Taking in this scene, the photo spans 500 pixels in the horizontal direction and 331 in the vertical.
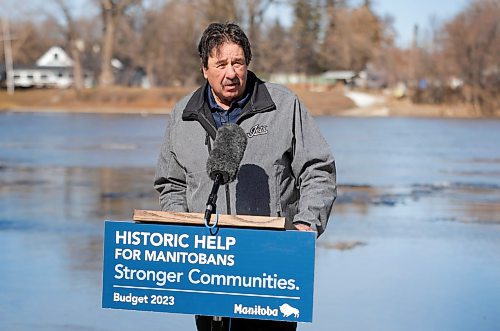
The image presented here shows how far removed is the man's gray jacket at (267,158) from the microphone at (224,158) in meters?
0.47

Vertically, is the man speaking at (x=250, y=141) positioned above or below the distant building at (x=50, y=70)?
below

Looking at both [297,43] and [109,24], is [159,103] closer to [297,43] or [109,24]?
[109,24]

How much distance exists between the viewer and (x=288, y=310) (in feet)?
12.6

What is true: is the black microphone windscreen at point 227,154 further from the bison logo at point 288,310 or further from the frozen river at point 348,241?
the frozen river at point 348,241

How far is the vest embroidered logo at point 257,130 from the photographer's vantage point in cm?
439

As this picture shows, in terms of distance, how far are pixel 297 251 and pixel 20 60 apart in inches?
5721

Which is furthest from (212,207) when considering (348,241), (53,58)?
(53,58)

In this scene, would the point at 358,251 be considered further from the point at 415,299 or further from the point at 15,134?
the point at 15,134

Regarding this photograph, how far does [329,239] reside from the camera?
1247 centimetres

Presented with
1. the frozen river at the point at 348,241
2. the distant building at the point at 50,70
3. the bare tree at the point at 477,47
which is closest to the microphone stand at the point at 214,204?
the frozen river at the point at 348,241

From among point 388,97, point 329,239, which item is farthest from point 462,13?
point 329,239

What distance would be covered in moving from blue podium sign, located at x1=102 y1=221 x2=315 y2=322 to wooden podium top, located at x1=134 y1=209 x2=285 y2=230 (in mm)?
24

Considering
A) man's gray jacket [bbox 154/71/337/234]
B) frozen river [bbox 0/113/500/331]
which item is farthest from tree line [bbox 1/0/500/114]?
man's gray jacket [bbox 154/71/337/234]

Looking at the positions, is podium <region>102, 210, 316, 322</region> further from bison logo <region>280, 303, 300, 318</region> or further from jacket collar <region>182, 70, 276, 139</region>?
jacket collar <region>182, 70, 276, 139</region>
